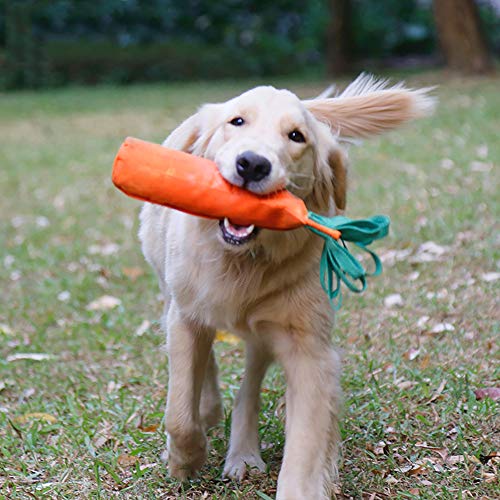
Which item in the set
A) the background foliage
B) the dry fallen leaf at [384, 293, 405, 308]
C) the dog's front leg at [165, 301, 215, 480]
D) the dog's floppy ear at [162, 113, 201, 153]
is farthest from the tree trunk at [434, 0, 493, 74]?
the dog's front leg at [165, 301, 215, 480]

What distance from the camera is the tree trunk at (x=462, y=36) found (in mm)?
13703

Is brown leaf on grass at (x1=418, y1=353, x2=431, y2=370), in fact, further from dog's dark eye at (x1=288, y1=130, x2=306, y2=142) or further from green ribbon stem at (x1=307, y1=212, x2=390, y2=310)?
dog's dark eye at (x1=288, y1=130, x2=306, y2=142)

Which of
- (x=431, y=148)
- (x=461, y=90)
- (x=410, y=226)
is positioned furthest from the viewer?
(x=461, y=90)

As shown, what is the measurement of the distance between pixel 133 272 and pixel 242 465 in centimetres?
277

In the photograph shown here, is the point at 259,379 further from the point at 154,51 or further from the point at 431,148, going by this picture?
the point at 154,51

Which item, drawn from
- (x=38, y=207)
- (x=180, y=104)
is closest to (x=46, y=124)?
(x=180, y=104)

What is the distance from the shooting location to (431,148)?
28.8ft

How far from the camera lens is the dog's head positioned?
2707 millimetres

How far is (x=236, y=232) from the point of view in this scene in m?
2.79

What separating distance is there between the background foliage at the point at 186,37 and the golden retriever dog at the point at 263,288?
16155mm

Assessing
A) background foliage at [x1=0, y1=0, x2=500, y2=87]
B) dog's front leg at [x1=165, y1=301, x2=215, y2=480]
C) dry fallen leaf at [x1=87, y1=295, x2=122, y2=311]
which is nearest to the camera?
dog's front leg at [x1=165, y1=301, x2=215, y2=480]

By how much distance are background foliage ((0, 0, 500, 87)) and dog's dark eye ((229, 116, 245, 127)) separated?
53.1 ft

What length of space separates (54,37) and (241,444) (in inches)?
681

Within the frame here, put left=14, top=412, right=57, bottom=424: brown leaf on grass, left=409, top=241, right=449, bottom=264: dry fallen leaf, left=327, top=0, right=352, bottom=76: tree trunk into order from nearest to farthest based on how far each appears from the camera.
A: 1. left=14, top=412, right=57, bottom=424: brown leaf on grass
2. left=409, top=241, right=449, bottom=264: dry fallen leaf
3. left=327, top=0, right=352, bottom=76: tree trunk
